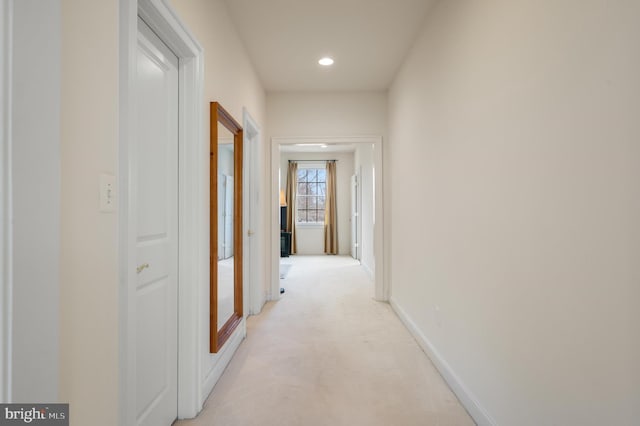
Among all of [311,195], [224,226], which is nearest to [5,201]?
[224,226]

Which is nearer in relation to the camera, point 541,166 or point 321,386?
point 541,166

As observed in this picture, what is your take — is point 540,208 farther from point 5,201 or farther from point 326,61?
point 326,61

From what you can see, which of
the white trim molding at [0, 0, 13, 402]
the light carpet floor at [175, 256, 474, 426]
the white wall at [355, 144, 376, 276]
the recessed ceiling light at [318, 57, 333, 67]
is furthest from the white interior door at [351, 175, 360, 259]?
the white trim molding at [0, 0, 13, 402]

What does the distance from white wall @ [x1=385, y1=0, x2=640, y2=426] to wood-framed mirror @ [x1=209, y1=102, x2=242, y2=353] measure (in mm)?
1478

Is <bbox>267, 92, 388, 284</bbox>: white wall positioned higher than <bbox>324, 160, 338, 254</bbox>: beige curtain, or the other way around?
<bbox>267, 92, 388, 284</bbox>: white wall

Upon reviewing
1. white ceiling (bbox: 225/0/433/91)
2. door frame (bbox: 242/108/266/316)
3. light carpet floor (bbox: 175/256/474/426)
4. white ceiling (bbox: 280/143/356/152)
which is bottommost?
light carpet floor (bbox: 175/256/474/426)

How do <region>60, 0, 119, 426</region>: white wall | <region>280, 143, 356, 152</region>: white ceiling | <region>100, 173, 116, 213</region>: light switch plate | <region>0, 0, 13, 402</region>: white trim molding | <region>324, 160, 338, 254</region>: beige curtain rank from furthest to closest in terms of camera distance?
<region>324, 160, 338, 254</region>: beige curtain, <region>280, 143, 356, 152</region>: white ceiling, <region>100, 173, 116, 213</region>: light switch plate, <region>60, 0, 119, 426</region>: white wall, <region>0, 0, 13, 402</region>: white trim molding

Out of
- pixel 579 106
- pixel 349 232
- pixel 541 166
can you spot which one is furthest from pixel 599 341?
pixel 349 232

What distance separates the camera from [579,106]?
3.69ft

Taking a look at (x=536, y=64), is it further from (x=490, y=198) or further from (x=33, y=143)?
(x=33, y=143)

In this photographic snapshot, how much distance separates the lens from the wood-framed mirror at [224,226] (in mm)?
2188

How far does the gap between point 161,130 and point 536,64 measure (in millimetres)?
1628

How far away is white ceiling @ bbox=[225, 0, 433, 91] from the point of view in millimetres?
2607

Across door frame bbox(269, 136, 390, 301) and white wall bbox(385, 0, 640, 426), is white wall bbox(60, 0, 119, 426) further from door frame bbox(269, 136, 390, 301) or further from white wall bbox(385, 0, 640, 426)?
door frame bbox(269, 136, 390, 301)
